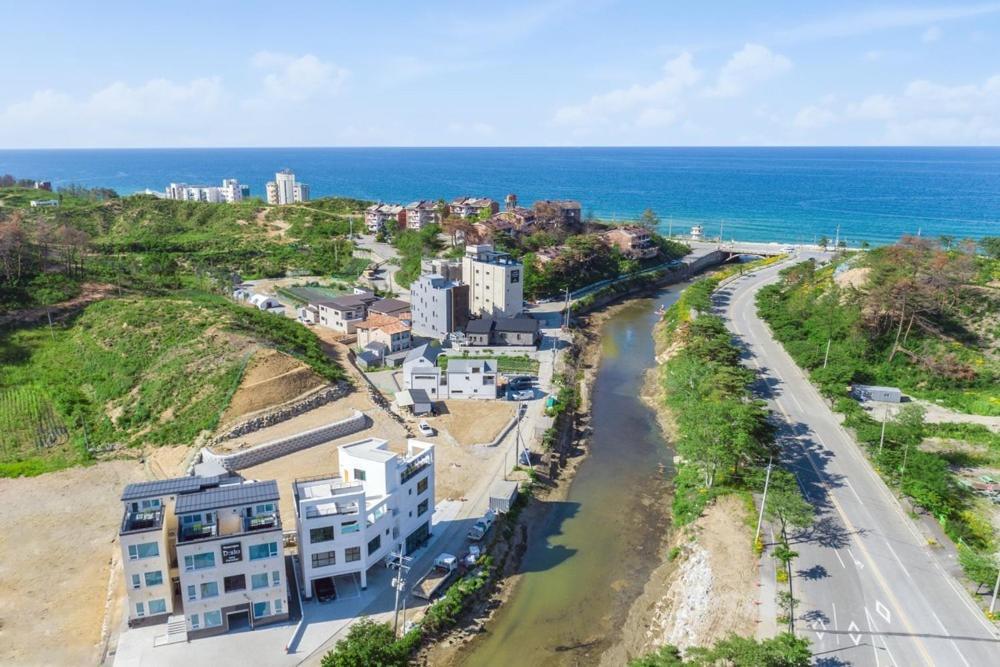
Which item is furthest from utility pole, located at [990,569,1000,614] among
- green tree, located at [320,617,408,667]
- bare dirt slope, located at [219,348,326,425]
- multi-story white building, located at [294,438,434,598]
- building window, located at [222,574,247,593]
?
bare dirt slope, located at [219,348,326,425]

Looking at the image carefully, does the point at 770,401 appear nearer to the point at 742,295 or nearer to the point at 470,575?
the point at 470,575

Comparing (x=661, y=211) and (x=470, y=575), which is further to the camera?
(x=661, y=211)

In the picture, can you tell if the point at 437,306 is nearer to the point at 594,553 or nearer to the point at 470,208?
the point at 594,553

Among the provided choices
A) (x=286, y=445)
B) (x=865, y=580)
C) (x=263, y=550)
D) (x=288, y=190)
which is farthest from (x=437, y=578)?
(x=288, y=190)

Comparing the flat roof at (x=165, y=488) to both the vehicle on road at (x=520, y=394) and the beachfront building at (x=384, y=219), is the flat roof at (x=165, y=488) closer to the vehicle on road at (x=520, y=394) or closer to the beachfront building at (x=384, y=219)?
the vehicle on road at (x=520, y=394)

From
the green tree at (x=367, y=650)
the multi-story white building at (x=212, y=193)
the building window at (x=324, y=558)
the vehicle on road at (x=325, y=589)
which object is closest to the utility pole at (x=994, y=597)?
the green tree at (x=367, y=650)

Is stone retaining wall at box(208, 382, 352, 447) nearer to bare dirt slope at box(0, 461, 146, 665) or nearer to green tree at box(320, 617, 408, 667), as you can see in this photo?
bare dirt slope at box(0, 461, 146, 665)

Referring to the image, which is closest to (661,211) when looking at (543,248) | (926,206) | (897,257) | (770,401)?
(926,206)
